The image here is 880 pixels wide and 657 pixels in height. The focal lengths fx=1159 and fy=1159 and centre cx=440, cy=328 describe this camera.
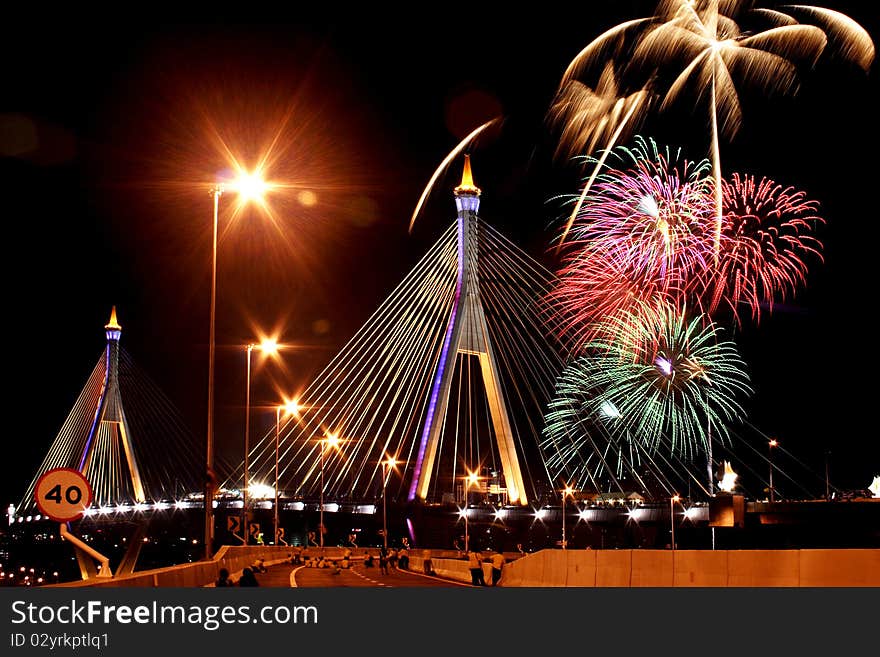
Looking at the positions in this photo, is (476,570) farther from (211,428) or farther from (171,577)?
(171,577)

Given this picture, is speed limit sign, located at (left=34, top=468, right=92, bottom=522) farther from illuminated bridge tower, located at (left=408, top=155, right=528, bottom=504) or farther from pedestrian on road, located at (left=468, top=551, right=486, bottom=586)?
illuminated bridge tower, located at (left=408, top=155, right=528, bottom=504)

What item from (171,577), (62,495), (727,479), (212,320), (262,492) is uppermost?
(212,320)

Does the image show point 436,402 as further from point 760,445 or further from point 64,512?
point 760,445

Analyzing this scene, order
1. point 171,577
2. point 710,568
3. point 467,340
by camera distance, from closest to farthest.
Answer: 1. point 710,568
2. point 171,577
3. point 467,340

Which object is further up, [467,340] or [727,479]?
[467,340]

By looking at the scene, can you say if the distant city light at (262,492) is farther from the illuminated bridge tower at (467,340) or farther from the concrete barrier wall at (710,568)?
the concrete barrier wall at (710,568)

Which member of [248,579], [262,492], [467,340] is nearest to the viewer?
[248,579]

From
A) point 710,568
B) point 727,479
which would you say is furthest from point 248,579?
point 727,479
